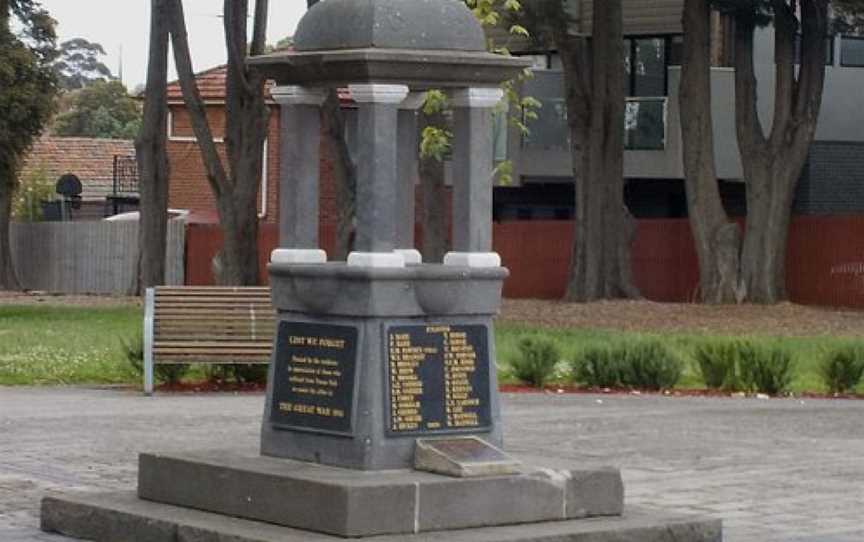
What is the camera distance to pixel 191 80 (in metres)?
35.9

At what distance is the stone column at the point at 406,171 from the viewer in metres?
11.4

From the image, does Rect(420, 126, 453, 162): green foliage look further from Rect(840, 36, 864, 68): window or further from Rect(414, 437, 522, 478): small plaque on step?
Rect(840, 36, 864, 68): window

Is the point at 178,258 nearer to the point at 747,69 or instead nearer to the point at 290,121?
the point at 747,69

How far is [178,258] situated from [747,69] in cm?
1871

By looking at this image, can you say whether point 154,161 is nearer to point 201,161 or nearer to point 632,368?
point 201,161

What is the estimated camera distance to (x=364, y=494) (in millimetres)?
9742

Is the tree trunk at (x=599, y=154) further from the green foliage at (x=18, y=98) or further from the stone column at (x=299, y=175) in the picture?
the stone column at (x=299, y=175)

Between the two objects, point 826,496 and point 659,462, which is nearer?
point 826,496

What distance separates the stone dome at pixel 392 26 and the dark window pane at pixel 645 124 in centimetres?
3310

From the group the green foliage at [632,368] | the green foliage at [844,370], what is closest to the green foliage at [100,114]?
the green foliage at [632,368]

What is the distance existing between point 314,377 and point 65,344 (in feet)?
51.9

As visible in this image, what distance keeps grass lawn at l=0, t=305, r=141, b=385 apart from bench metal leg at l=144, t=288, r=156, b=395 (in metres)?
1.74

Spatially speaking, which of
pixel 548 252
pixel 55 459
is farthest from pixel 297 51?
pixel 548 252

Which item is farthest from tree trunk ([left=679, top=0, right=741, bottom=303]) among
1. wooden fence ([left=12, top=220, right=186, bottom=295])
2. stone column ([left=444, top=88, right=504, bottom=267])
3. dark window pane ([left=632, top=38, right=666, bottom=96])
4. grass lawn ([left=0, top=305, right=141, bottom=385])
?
stone column ([left=444, top=88, right=504, bottom=267])
